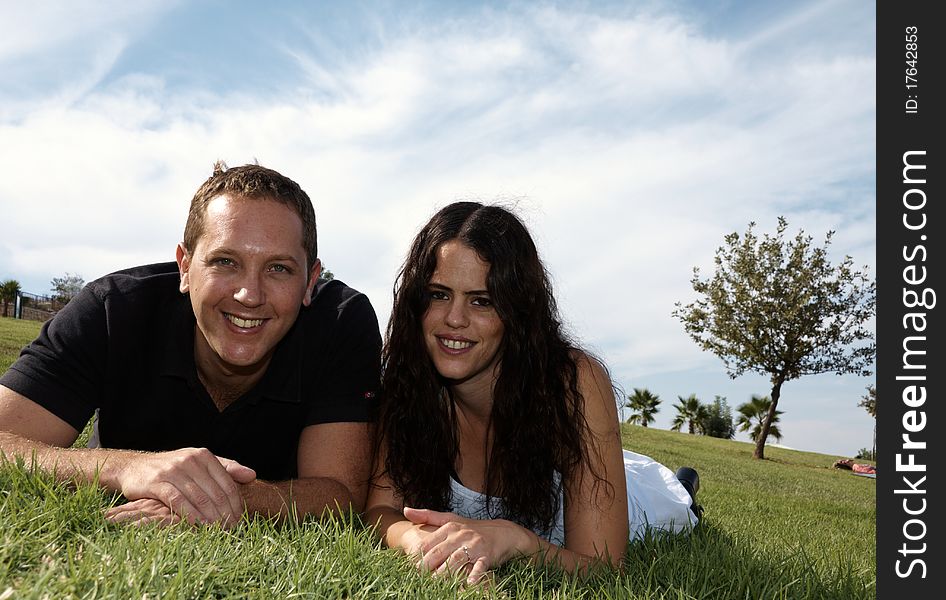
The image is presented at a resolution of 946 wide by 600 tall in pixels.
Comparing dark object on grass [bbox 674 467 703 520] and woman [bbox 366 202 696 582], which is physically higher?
woman [bbox 366 202 696 582]

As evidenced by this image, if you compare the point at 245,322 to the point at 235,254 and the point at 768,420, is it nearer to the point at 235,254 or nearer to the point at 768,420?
the point at 235,254

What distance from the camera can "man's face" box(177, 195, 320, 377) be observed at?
3863 mm

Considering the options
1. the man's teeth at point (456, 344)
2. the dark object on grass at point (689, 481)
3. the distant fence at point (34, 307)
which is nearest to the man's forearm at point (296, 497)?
the man's teeth at point (456, 344)

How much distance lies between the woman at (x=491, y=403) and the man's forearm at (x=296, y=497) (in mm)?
255

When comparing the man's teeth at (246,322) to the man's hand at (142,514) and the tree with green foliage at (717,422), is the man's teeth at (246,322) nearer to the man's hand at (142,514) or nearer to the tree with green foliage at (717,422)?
the man's hand at (142,514)

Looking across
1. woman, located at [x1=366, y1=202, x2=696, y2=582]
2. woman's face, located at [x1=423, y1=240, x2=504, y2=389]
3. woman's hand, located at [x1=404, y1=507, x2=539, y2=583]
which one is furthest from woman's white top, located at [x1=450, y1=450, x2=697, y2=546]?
woman's hand, located at [x1=404, y1=507, x2=539, y2=583]

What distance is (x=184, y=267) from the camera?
13.8 feet

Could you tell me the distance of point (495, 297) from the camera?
12.8ft

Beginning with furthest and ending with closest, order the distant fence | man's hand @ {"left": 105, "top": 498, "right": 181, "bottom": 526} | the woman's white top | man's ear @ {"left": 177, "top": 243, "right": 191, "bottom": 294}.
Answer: the distant fence → the woman's white top → man's ear @ {"left": 177, "top": 243, "right": 191, "bottom": 294} → man's hand @ {"left": 105, "top": 498, "right": 181, "bottom": 526}

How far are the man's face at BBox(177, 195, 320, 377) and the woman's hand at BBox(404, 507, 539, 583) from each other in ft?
4.44

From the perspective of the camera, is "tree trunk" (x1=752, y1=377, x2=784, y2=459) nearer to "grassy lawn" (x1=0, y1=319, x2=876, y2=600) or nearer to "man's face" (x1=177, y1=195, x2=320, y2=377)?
"grassy lawn" (x1=0, y1=319, x2=876, y2=600)
